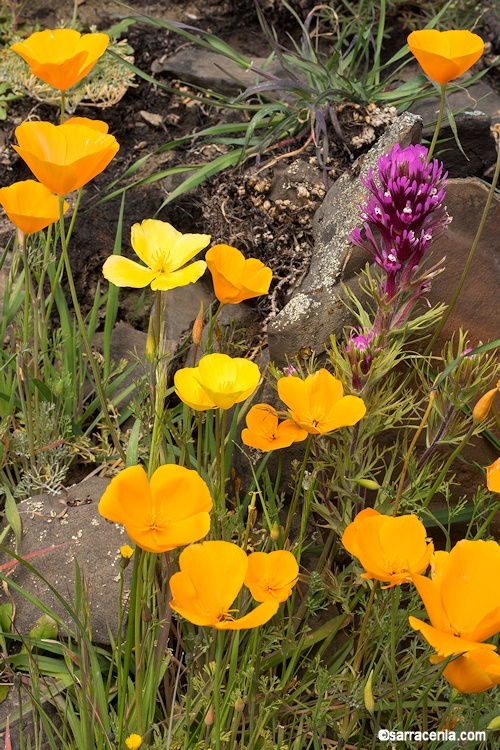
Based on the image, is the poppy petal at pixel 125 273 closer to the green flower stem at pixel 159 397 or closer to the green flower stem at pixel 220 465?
the green flower stem at pixel 159 397

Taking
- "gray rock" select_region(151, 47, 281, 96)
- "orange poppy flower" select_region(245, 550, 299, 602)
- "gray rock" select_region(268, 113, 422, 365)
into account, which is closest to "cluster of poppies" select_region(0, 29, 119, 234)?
"gray rock" select_region(268, 113, 422, 365)

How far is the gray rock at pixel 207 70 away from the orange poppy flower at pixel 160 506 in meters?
2.26

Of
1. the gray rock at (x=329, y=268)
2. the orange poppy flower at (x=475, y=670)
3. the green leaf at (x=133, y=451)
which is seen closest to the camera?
the orange poppy flower at (x=475, y=670)

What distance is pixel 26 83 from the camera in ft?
10.5

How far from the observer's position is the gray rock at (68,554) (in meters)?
1.97

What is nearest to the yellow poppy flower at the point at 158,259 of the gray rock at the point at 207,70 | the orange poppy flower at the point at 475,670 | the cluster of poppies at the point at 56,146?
the cluster of poppies at the point at 56,146

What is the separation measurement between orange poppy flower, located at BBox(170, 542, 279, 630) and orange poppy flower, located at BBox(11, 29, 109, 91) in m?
1.12

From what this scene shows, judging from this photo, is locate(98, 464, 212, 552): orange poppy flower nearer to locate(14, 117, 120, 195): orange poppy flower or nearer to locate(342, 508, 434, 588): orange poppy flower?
locate(342, 508, 434, 588): orange poppy flower

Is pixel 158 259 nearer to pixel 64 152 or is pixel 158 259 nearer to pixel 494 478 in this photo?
pixel 64 152

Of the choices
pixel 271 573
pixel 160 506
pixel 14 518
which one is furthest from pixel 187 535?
pixel 14 518

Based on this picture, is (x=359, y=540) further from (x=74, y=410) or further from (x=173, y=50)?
(x=173, y=50)

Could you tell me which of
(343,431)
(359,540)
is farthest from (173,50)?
(359,540)

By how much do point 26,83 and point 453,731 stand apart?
Answer: 2722 millimetres

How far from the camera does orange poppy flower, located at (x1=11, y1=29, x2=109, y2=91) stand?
6.03 ft
